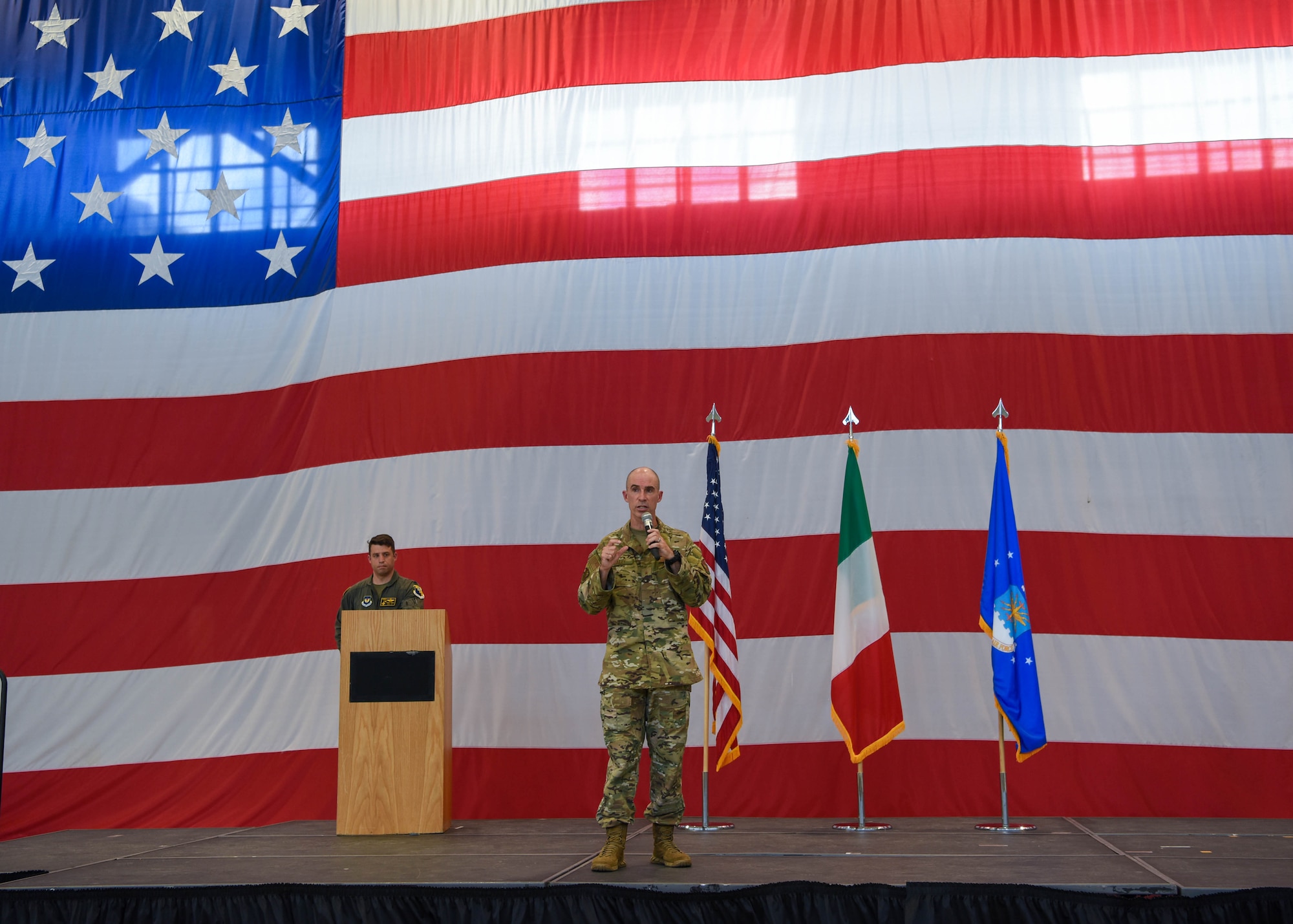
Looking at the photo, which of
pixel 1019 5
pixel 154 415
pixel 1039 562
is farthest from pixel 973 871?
pixel 154 415

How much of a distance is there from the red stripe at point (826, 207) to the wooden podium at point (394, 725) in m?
1.86

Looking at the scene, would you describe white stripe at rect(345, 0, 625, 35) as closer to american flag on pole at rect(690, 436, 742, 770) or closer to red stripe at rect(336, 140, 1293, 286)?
red stripe at rect(336, 140, 1293, 286)

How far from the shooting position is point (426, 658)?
13.5 feet

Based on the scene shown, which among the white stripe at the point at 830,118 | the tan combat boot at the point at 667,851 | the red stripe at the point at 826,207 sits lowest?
the tan combat boot at the point at 667,851

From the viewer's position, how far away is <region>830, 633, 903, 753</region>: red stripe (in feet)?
13.6

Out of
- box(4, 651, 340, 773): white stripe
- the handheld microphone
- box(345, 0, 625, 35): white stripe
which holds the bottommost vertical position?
box(4, 651, 340, 773): white stripe

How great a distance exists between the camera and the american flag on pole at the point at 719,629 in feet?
13.8

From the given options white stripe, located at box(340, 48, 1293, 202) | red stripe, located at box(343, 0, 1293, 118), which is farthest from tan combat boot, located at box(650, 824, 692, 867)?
red stripe, located at box(343, 0, 1293, 118)

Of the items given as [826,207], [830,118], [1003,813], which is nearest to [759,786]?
[1003,813]

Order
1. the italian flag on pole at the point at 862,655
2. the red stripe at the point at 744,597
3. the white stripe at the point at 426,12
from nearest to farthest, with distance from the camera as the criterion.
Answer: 1. the italian flag on pole at the point at 862,655
2. the red stripe at the point at 744,597
3. the white stripe at the point at 426,12

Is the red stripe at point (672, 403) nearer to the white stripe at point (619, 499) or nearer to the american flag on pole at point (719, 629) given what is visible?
the white stripe at point (619, 499)

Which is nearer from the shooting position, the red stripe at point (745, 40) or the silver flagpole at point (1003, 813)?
the silver flagpole at point (1003, 813)

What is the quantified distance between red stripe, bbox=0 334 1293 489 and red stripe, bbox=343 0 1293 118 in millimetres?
1294

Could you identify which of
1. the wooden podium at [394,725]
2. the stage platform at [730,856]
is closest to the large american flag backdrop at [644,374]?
the stage platform at [730,856]
